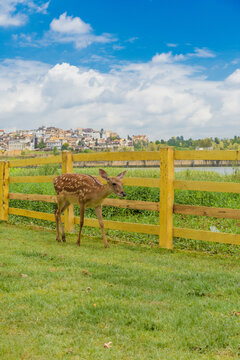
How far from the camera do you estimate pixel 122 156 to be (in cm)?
775

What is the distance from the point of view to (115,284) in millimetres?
4902

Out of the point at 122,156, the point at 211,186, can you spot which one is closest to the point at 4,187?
the point at 122,156

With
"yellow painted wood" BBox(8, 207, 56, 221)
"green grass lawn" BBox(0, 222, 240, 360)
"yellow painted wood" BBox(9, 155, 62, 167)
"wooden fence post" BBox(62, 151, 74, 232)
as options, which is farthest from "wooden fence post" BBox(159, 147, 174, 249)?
"yellow painted wood" BBox(8, 207, 56, 221)

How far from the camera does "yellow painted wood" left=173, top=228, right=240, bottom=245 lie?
6.24 m

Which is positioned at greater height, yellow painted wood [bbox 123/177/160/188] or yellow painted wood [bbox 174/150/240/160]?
yellow painted wood [bbox 174/150/240/160]

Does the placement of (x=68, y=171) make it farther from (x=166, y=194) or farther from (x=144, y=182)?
(x=166, y=194)

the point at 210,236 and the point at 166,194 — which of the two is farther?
the point at 166,194

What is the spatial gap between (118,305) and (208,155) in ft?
11.1

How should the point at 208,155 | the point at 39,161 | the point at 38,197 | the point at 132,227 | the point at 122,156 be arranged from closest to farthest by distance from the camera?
the point at 208,155 < the point at 132,227 < the point at 122,156 < the point at 38,197 < the point at 39,161

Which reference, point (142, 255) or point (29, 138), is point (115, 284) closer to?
point (142, 255)

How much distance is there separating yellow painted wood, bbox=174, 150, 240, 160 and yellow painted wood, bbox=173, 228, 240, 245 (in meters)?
1.13

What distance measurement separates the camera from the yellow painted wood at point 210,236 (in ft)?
20.5

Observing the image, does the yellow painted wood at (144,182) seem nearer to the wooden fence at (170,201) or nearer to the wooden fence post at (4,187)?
the wooden fence at (170,201)

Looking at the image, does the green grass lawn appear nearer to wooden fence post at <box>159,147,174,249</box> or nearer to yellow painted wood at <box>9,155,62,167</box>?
wooden fence post at <box>159,147,174,249</box>
